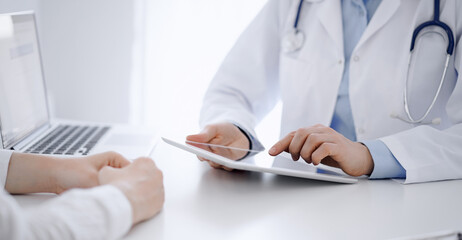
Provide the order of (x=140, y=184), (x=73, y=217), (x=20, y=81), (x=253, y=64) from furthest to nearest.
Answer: (x=253, y=64), (x=20, y=81), (x=140, y=184), (x=73, y=217)

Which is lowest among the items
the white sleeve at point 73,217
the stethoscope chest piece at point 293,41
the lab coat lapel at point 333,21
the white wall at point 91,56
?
the white wall at point 91,56

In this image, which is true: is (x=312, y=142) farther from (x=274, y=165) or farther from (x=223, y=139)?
(x=223, y=139)

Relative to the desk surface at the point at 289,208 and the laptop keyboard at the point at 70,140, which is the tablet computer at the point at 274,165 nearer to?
the desk surface at the point at 289,208

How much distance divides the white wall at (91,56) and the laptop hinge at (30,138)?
3.60 ft

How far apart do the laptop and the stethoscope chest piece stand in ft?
1.60

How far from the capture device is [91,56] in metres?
2.34

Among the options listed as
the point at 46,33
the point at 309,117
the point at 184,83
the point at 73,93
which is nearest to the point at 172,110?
the point at 184,83

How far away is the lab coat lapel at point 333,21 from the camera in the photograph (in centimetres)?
128

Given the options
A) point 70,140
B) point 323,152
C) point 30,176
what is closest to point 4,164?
point 30,176

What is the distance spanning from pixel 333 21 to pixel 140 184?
0.85 meters

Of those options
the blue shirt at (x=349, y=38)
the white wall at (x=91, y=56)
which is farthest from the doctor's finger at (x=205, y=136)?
the white wall at (x=91, y=56)

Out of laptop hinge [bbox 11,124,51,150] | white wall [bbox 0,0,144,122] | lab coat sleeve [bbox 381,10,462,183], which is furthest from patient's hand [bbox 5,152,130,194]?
white wall [bbox 0,0,144,122]

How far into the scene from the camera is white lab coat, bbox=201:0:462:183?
962 millimetres

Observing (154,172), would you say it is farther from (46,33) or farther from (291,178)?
(46,33)
